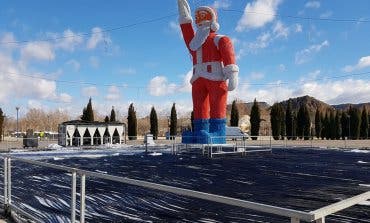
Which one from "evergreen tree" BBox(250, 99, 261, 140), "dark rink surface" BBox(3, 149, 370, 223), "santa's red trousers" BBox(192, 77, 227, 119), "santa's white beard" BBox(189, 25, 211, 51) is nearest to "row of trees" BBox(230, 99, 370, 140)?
"evergreen tree" BBox(250, 99, 261, 140)

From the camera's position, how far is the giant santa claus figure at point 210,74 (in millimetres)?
22625

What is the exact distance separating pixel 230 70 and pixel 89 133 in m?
14.5

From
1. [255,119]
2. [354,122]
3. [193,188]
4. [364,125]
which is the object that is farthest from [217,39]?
[364,125]

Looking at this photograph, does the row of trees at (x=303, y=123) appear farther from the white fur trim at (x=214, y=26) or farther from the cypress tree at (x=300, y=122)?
the white fur trim at (x=214, y=26)

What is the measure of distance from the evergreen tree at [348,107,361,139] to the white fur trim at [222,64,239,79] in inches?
1300

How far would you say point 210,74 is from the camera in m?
A: 23.1

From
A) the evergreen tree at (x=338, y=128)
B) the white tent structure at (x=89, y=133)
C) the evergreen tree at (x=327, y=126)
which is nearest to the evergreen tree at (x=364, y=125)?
the evergreen tree at (x=338, y=128)

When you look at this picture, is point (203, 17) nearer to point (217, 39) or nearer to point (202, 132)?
point (217, 39)

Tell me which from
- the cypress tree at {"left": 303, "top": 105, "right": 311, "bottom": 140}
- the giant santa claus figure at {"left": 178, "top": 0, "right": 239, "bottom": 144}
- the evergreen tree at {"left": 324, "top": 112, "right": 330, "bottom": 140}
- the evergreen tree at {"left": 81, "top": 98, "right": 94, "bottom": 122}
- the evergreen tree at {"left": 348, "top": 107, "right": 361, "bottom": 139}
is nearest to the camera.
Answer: the giant santa claus figure at {"left": 178, "top": 0, "right": 239, "bottom": 144}

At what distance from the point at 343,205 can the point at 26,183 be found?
29.3ft

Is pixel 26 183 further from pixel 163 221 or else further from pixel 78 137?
pixel 78 137

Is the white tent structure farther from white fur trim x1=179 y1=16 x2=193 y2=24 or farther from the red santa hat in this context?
the red santa hat

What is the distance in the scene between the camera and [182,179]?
10875mm

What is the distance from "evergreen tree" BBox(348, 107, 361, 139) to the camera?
167 ft
